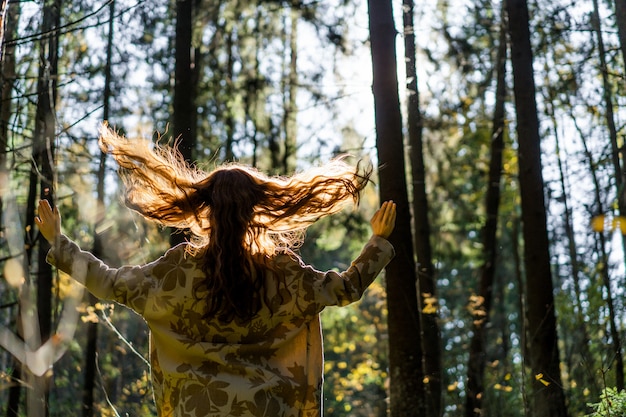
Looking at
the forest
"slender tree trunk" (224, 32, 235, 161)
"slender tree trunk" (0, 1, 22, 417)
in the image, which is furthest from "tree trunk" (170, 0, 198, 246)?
"slender tree trunk" (224, 32, 235, 161)

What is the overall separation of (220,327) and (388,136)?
12.9 ft

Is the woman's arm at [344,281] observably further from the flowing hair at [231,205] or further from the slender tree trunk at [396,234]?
the slender tree trunk at [396,234]

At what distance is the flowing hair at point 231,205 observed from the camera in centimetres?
409

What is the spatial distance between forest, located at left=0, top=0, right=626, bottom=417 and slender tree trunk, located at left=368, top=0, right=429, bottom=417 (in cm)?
2

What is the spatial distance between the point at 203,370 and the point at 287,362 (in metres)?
0.43

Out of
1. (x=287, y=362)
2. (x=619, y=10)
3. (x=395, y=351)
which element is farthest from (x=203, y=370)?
(x=619, y=10)

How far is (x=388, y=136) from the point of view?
761 cm

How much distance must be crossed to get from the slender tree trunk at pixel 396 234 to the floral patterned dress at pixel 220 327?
10.8 ft

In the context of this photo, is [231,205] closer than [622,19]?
Yes

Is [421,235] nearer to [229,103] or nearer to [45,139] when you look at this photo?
[229,103]

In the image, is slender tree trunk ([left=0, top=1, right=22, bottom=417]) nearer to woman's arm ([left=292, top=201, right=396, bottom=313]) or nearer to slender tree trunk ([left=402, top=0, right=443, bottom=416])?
woman's arm ([left=292, top=201, right=396, bottom=313])

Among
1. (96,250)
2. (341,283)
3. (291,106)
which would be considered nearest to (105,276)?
(341,283)

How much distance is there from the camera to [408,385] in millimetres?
7395

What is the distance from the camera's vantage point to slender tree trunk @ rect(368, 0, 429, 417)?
291 inches
